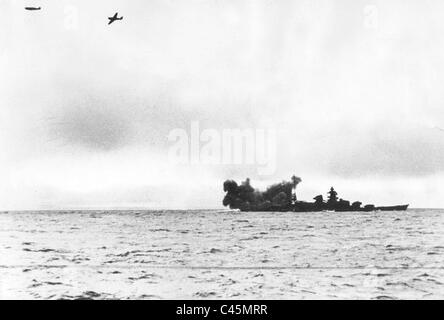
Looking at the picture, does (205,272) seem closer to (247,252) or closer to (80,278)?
(80,278)

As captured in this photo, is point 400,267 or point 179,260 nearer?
point 400,267

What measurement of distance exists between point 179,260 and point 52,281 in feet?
41.7

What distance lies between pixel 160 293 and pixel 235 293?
123 inches

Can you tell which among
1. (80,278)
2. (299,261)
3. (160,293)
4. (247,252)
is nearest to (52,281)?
(80,278)

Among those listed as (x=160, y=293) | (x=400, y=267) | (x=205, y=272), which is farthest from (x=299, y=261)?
(x=160, y=293)
